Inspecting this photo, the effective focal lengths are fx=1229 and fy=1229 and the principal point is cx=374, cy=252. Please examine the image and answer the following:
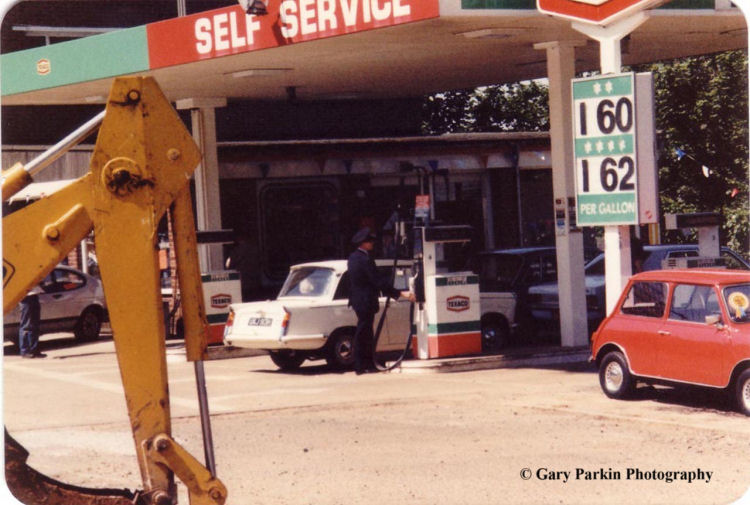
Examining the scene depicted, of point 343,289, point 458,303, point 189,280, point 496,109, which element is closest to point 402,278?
point 343,289

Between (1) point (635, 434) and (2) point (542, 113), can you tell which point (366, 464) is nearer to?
(1) point (635, 434)

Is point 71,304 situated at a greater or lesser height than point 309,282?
lesser

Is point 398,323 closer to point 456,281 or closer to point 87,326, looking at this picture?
point 456,281

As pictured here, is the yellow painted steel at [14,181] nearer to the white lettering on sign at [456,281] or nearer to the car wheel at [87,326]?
the white lettering on sign at [456,281]

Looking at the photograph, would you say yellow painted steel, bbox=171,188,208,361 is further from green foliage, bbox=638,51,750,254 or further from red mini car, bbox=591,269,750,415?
green foliage, bbox=638,51,750,254

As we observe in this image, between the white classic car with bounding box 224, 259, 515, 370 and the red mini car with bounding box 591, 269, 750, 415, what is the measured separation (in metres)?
4.61

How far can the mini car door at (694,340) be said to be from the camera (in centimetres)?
1166

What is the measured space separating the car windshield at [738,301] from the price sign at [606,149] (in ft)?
6.26

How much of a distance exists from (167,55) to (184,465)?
47.1 feet

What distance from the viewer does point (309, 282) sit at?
17.6 meters

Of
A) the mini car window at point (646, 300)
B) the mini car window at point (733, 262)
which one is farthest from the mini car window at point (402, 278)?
the mini car window at point (733, 262)

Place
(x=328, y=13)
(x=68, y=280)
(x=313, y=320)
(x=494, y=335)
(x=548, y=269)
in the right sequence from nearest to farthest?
(x=328, y=13) → (x=313, y=320) → (x=494, y=335) → (x=548, y=269) → (x=68, y=280)

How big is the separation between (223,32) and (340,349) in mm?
5083

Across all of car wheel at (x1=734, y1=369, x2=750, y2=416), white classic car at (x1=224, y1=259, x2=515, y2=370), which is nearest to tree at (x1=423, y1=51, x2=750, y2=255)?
white classic car at (x1=224, y1=259, x2=515, y2=370)
